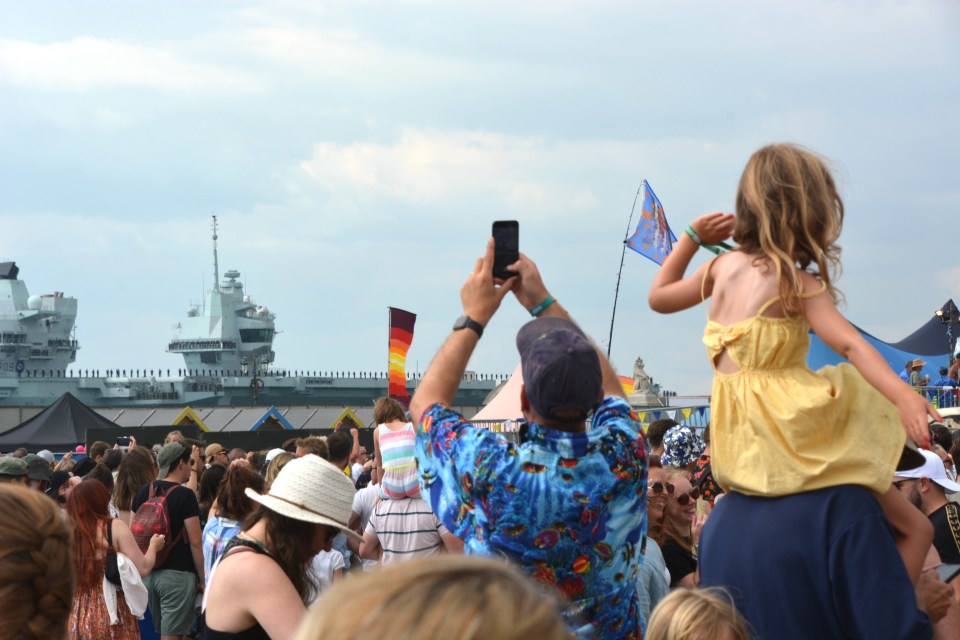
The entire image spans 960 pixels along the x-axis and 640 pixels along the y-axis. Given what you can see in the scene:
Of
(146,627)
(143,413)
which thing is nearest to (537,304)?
(146,627)

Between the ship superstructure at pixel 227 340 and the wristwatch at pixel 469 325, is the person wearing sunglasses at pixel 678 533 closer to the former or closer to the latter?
the wristwatch at pixel 469 325

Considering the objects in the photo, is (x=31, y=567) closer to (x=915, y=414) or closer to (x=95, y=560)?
(x=915, y=414)

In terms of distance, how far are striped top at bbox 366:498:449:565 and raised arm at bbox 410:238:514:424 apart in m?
4.70

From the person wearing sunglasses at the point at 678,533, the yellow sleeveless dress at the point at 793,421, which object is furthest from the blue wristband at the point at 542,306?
the person wearing sunglasses at the point at 678,533

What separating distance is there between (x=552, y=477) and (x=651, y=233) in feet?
32.8

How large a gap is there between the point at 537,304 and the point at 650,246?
908cm

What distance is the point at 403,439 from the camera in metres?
7.85

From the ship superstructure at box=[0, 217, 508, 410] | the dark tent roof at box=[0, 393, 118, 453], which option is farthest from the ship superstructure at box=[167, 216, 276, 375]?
the dark tent roof at box=[0, 393, 118, 453]

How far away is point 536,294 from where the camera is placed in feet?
10.6

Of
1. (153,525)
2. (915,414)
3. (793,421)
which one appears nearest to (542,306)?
(793,421)

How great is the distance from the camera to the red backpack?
811 cm

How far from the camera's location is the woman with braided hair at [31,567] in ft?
7.80

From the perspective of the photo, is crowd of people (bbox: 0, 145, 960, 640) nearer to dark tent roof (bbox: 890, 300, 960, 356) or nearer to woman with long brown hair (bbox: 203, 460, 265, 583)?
woman with long brown hair (bbox: 203, 460, 265, 583)

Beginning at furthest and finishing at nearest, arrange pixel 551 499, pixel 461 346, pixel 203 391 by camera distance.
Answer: pixel 203 391 → pixel 461 346 → pixel 551 499
